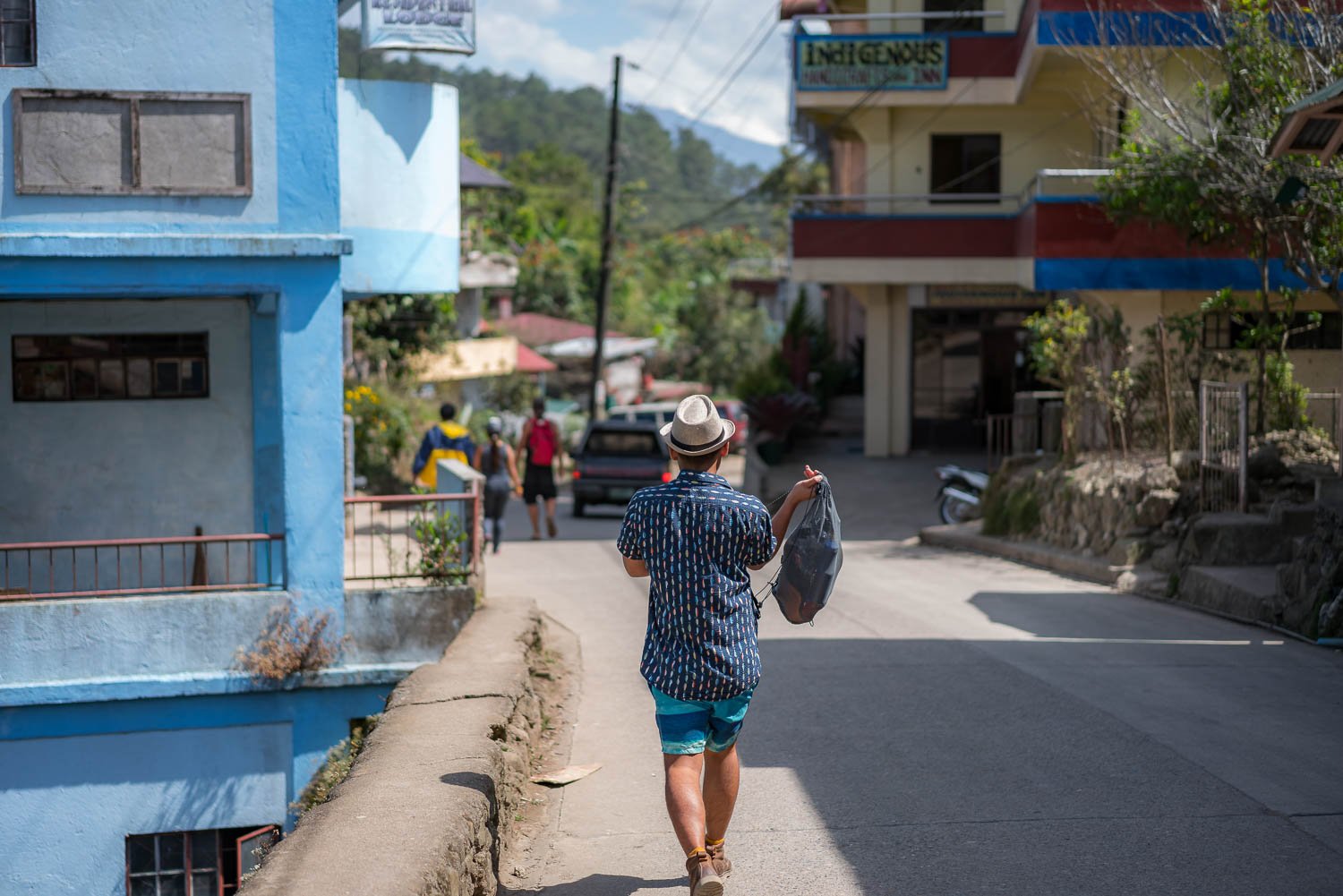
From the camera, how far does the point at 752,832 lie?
6070 mm

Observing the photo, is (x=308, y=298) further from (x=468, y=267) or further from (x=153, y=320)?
(x=468, y=267)

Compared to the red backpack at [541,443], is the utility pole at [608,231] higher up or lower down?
higher up

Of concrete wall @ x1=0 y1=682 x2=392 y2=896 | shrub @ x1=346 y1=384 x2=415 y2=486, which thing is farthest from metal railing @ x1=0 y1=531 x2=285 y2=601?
shrub @ x1=346 y1=384 x2=415 y2=486

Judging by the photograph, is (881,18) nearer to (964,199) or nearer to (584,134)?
(964,199)

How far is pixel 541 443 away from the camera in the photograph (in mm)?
18875

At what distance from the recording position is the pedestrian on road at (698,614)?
16.7 feet

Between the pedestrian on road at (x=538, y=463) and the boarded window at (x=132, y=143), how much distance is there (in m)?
7.82

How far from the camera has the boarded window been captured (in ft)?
35.4

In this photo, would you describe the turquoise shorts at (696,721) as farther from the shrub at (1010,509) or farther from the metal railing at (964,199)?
the metal railing at (964,199)

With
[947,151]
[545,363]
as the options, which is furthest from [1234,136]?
[545,363]

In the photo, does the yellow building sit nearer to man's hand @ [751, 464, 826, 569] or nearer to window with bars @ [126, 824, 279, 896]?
window with bars @ [126, 824, 279, 896]

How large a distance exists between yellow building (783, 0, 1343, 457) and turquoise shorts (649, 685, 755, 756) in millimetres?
15523

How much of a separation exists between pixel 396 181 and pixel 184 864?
6043mm

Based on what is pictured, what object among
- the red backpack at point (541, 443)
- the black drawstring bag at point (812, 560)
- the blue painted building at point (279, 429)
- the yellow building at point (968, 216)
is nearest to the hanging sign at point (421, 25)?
the blue painted building at point (279, 429)
